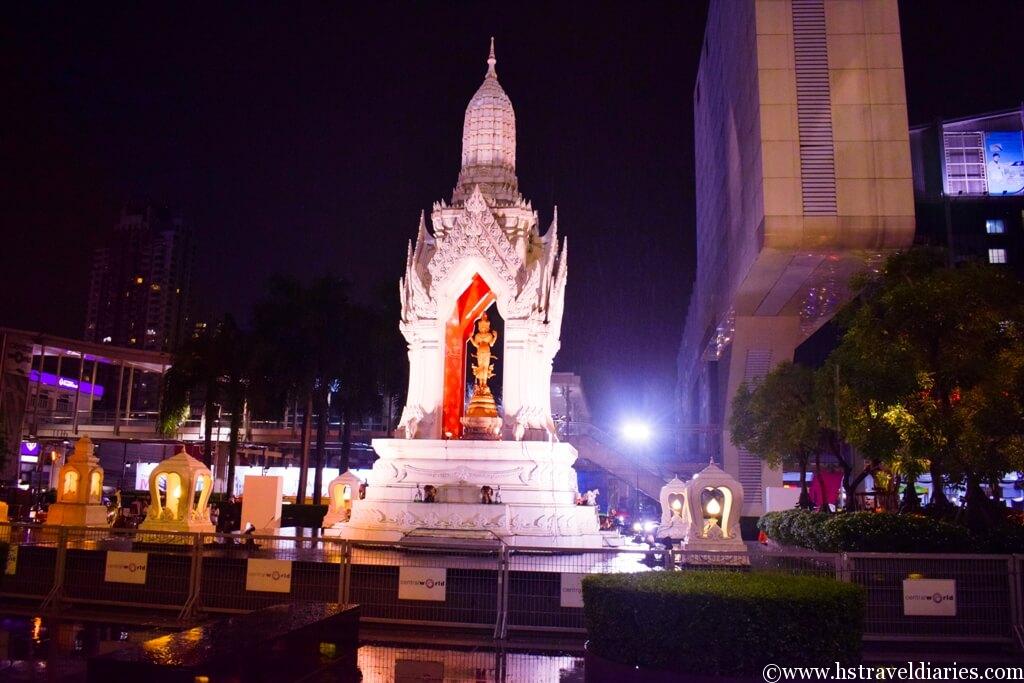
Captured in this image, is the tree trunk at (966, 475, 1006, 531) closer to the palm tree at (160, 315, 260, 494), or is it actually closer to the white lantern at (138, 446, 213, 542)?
the white lantern at (138, 446, 213, 542)

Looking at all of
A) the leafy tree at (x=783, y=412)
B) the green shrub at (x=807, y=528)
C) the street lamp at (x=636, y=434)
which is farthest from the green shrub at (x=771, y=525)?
the street lamp at (x=636, y=434)

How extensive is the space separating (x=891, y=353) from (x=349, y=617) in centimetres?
1309

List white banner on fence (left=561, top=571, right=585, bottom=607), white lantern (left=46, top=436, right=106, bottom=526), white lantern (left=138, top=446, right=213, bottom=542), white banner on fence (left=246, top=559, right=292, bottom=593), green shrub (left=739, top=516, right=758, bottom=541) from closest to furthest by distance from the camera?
1. white banner on fence (left=561, top=571, right=585, bottom=607)
2. white banner on fence (left=246, top=559, right=292, bottom=593)
3. white lantern (left=138, top=446, right=213, bottom=542)
4. white lantern (left=46, top=436, right=106, bottom=526)
5. green shrub (left=739, top=516, right=758, bottom=541)

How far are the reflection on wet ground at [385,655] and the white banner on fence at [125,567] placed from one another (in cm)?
133

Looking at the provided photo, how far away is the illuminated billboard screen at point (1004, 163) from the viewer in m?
60.3

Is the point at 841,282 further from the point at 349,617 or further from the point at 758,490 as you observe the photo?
the point at 349,617

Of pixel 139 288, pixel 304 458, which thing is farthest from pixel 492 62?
pixel 139 288

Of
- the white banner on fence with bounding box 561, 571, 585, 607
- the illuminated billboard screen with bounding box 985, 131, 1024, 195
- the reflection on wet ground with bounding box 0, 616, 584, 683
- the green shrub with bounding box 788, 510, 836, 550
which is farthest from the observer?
the illuminated billboard screen with bounding box 985, 131, 1024, 195

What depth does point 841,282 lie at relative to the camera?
38.5m

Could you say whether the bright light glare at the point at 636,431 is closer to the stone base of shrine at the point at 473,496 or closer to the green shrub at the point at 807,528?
the green shrub at the point at 807,528

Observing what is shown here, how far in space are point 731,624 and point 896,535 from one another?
28.4ft

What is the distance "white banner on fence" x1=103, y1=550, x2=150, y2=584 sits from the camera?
13.6 metres

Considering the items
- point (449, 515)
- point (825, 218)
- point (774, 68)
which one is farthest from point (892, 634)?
point (774, 68)

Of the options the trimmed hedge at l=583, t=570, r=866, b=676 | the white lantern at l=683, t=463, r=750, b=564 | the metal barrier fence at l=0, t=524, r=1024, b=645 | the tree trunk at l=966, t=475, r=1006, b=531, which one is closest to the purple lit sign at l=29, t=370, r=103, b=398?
the metal barrier fence at l=0, t=524, r=1024, b=645
